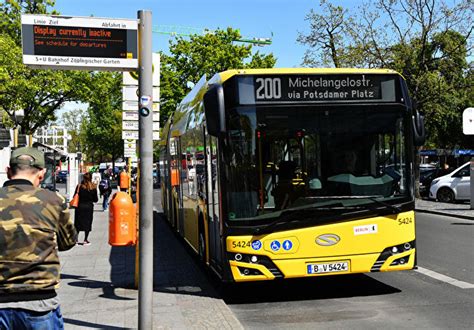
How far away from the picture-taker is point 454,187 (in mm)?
23812

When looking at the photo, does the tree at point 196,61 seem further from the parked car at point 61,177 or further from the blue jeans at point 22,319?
the blue jeans at point 22,319

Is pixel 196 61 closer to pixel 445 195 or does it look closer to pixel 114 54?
pixel 445 195

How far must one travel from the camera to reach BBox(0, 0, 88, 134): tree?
23312mm

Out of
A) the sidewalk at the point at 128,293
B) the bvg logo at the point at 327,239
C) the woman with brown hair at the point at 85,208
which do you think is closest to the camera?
the sidewalk at the point at 128,293

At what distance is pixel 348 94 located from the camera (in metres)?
7.46

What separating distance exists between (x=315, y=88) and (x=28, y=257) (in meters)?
4.99

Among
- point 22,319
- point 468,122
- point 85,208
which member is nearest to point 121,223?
point 22,319

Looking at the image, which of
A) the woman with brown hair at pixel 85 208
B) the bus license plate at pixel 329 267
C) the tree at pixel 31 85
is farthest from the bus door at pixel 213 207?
the tree at pixel 31 85

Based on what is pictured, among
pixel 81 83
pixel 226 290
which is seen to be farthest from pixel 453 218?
pixel 81 83

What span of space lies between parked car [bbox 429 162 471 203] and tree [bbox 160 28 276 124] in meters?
21.8

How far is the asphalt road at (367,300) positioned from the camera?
20.9ft

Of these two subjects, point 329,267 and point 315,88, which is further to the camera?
point 315,88

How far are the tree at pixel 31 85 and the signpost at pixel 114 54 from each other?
16873 millimetres

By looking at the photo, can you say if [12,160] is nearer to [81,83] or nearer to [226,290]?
[226,290]
